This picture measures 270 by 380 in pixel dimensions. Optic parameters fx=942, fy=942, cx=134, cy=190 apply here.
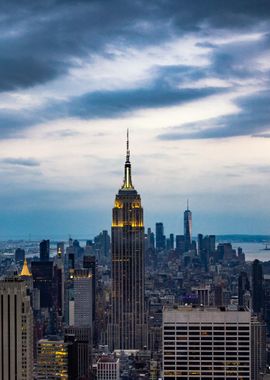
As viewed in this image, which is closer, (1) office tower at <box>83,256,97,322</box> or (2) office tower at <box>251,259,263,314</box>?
(2) office tower at <box>251,259,263,314</box>

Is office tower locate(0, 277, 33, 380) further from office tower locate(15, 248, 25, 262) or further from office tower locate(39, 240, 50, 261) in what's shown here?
office tower locate(39, 240, 50, 261)

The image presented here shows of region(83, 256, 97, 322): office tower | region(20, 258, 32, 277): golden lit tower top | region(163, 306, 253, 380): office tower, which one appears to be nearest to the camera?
region(163, 306, 253, 380): office tower

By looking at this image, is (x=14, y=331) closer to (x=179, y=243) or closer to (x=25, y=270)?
A: (x=25, y=270)

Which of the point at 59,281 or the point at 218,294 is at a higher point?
the point at 59,281

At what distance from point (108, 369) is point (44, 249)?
25.9 ft

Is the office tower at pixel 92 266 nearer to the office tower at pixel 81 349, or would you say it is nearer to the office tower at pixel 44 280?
the office tower at pixel 44 280

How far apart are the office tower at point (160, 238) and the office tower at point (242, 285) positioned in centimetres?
443

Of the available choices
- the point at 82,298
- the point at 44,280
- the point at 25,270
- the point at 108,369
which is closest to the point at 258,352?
the point at 108,369

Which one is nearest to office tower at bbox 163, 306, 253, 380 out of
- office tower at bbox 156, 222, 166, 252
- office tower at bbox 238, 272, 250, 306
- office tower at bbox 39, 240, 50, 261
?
office tower at bbox 238, 272, 250, 306

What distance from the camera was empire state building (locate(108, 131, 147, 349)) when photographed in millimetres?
43500

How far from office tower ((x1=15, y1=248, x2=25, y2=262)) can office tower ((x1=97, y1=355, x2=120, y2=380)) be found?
4287 mm

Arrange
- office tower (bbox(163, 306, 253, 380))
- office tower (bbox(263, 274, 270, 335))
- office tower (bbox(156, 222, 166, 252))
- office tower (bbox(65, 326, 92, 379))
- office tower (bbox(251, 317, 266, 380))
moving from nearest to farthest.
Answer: office tower (bbox(163, 306, 253, 380)) → office tower (bbox(251, 317, 266, 380)) → office tower (bbox(65, 326, 92, 379)) → office tower (bbox(263, 274, 270, 335)) → office tower (bbox(156, 222, 166, 252))

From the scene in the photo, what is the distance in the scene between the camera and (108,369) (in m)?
30.3

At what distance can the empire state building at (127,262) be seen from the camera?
4350cm
